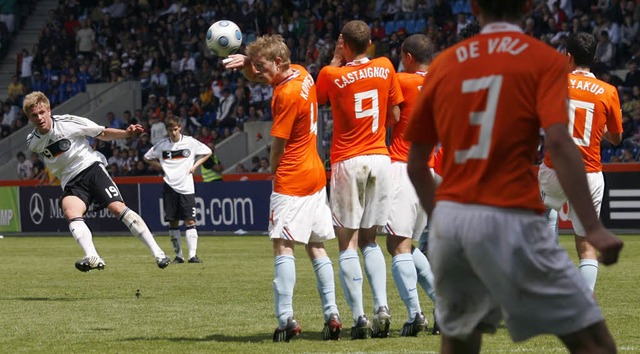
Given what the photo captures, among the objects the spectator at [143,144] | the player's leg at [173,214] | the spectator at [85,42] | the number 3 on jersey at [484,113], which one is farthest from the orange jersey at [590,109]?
the spectator at [85,42]

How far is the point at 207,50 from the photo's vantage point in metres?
36.3

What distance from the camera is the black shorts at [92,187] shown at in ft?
46.8

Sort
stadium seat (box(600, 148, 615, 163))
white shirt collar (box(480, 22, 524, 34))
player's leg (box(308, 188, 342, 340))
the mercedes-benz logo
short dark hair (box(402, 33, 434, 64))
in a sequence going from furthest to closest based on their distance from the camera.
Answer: the mercedes-benz logo
stadium seat (box(600, 148, 615, 163))
short dark hair (box(402, 33, 434, 64))
player's leg (box(308, 188, 342, 340))
white shirt collar (box(480, 22, 524, 34))

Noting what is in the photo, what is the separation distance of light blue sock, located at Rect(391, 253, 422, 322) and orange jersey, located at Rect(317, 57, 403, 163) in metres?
0.84

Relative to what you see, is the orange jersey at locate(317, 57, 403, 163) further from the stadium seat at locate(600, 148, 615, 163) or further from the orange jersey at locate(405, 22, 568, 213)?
the stadium seat at locate(600, 148, 615, 163)

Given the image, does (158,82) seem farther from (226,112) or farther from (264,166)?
(264,166)

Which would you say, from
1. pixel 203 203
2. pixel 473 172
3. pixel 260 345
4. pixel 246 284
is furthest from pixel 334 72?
pixel 203 203

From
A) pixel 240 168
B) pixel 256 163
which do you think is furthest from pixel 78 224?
pixel 240 168

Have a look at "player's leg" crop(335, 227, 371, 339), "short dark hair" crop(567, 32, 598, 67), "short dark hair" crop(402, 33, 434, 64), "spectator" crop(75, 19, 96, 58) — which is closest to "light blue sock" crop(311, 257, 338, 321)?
"player's leg" crop(335, 227, 371, 339)

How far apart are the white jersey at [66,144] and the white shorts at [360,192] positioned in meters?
5.59

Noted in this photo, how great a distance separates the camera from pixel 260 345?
28.7 feet

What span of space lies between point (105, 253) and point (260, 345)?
13348 millimetres

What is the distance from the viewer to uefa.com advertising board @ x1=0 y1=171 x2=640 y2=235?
72.6 feet

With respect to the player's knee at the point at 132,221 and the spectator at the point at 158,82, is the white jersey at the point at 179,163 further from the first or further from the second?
the spectator at the point at 158,82
